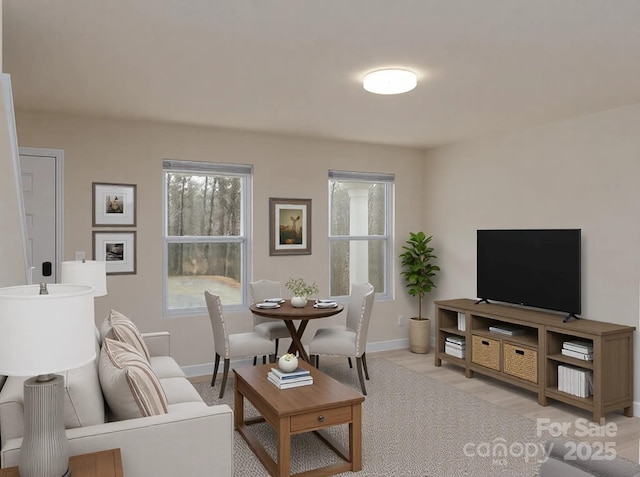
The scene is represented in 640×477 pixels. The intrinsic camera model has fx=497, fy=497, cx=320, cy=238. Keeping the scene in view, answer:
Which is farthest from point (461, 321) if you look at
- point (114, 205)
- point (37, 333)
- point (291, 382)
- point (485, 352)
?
point (37, 333)

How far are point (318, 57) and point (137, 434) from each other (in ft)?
7.45

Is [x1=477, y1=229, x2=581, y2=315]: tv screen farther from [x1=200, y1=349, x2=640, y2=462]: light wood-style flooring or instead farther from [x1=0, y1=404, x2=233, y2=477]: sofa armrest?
[x1=0, y1=404, x2=233, y2=477]: sofa armrest

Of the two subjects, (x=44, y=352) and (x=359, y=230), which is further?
(x=359, y=230)

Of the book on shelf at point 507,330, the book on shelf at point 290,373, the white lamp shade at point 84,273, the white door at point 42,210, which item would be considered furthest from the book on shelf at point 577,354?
the white door at point 42,210

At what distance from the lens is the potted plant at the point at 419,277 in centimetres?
595

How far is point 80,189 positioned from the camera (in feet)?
15.0

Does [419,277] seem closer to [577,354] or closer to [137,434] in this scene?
[577,354]

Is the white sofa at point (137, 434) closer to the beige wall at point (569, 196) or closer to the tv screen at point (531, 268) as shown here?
the tv screen at point (531, 268)

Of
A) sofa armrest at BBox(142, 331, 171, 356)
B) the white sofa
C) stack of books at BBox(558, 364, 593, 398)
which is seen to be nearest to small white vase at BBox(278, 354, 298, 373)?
the white sofa

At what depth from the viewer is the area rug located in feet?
10.00

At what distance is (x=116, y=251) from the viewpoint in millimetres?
4730

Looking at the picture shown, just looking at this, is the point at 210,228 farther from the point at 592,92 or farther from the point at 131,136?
the point at 592,92

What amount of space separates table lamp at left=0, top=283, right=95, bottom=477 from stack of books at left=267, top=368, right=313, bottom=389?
1.70m

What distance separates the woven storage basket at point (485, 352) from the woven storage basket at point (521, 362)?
102 millimetres
